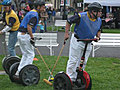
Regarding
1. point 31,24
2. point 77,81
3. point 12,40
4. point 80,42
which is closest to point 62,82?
point 77,81

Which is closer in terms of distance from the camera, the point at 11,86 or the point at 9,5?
the point at 11,86

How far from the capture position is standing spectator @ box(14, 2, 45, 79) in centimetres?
709

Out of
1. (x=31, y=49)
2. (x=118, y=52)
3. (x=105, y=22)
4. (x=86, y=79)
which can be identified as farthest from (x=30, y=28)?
(x=105, y=22)

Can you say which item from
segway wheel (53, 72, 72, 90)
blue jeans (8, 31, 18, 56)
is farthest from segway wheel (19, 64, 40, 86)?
blue jeans (8, 31, 18, 56)

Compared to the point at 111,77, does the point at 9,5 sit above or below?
above

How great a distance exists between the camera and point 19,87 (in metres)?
7.18

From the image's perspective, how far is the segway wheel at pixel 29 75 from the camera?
7191 mm

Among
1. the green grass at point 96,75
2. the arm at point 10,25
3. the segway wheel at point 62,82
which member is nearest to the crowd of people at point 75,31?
the segway wheel at point 62,82

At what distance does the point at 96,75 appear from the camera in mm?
8711

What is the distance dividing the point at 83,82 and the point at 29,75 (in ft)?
4.56

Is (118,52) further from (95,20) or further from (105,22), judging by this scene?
(105,22)

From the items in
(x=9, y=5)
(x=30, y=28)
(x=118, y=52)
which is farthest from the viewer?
(x=118, y=52)

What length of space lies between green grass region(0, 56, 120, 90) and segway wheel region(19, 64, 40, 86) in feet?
0.44

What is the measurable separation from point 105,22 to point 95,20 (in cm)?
2227
